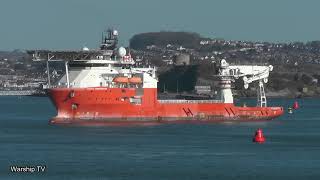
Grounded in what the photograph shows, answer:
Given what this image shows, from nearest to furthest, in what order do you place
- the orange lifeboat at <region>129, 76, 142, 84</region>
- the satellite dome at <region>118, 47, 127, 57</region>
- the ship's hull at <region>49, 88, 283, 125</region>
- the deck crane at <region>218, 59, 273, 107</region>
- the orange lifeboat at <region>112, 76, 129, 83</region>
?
the ship's hull at <region>49, 88, 283, 125</region>, the orange lifeboat at <region>112, 76, 129, 83</region>, the orange lifeboat at <region>129, 76, 142, 84</region>, the satellite dome at <region>118, 47, 127, 57</region>, the deck crane at <region>218, 59, 273, 107</region>

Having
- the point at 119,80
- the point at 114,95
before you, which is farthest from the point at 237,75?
the point at 114,95

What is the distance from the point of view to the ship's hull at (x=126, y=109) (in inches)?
3349

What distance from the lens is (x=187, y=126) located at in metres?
86.7

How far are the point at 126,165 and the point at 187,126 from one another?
97.8 ft

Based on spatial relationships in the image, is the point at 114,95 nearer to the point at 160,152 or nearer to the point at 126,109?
the point at 126,109

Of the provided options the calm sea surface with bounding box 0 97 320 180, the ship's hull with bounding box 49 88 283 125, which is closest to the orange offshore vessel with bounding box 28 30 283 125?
the ship's hull with bounding box 49 88 283 125

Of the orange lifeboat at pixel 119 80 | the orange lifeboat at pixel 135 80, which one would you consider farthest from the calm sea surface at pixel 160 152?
the orange lifeboat at pixel 119 80

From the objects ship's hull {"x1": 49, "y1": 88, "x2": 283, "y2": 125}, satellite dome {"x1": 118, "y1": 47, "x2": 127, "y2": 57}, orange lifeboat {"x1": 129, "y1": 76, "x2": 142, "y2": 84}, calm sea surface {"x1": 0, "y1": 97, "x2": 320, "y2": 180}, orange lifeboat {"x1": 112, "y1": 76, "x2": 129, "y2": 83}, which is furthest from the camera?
satellite dome {"x1": 118, "y1": 47, "x2": 127, "y2": 57}

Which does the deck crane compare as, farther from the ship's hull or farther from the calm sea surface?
the calm sea surface

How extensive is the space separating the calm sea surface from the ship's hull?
213 cm

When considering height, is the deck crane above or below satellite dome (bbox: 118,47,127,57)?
below

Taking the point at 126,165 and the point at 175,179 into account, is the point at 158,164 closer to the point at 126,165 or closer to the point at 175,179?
the point at 126,165

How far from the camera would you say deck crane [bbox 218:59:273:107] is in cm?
9237

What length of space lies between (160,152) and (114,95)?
22693mm
